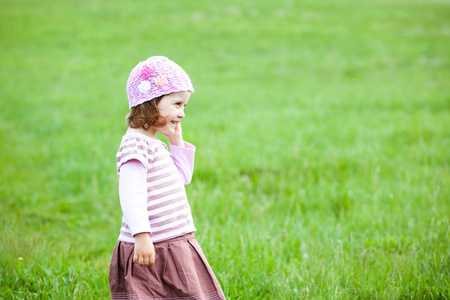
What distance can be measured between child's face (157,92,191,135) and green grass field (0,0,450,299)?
47.3 inches

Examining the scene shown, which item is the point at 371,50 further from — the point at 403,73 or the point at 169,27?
the point at 169,27

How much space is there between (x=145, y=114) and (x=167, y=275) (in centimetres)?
80

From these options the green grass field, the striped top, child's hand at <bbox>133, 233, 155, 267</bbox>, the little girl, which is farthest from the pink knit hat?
the green grass field

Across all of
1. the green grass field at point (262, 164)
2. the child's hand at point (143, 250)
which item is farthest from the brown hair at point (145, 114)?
the green grass field at point (262, 164)

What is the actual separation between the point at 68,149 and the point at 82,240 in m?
2.79

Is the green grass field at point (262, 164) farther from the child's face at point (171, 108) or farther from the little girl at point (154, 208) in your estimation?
the child's face at point (171, 108)

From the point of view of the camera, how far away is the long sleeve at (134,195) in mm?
2111

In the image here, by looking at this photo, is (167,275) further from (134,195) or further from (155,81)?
(155,81)

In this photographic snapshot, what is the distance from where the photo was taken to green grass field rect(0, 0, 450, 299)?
3098 millimetres

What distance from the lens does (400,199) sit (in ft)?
15.2

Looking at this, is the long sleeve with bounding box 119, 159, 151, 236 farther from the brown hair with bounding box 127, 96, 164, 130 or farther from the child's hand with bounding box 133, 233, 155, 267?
the brown hair with bounding box 127, 96, 164, 130

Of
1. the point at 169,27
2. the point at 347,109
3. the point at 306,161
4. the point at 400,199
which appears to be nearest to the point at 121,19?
the point at 169,27

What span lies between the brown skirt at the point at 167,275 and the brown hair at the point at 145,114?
0.61 metres

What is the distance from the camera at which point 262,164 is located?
5805mm
